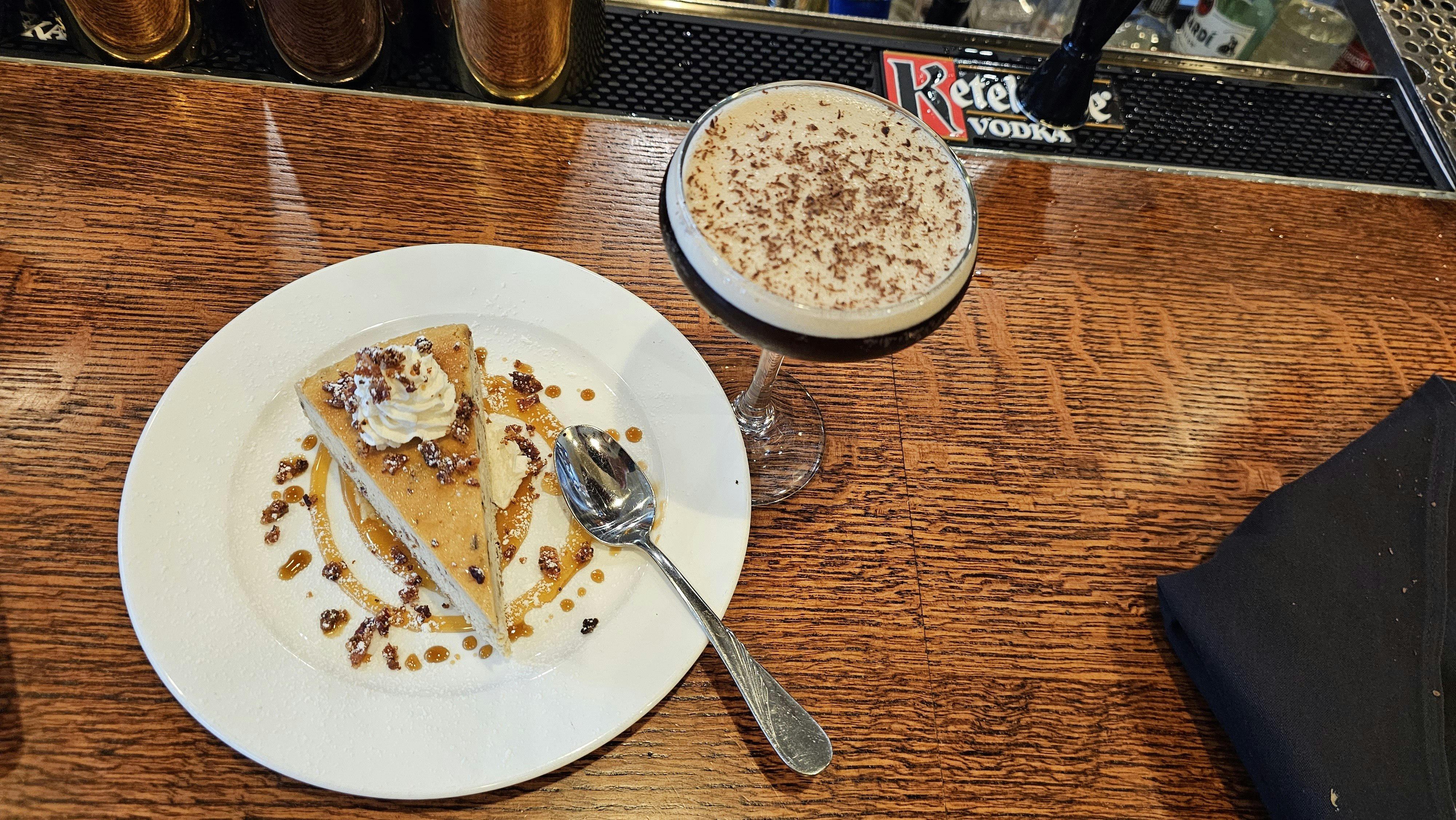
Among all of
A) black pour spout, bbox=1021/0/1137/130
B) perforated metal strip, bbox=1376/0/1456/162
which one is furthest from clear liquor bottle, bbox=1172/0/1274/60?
black pour spout, bbox=1021/0/1137/130

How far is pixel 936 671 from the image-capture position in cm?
103

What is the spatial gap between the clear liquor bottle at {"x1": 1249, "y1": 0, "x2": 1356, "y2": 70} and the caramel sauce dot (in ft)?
7.07

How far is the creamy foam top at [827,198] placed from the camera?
2.96 feet

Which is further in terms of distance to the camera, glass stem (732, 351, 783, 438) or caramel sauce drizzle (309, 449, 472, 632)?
glass stem (732, 351, 783, 438)

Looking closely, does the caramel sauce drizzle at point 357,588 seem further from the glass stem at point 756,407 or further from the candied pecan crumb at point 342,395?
the glass stem at point 756,407

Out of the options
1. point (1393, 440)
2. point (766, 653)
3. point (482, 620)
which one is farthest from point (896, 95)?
point (482, 620)

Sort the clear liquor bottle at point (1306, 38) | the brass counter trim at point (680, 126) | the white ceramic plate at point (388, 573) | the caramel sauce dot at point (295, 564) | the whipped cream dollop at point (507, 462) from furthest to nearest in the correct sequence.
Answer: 1. the clear liquor bottle at point (1306, 38)
2. the brass counter trim at point (680, 126)
3. the whipped cream dollop at point (507, 462)
4. the caramel sauce dot at point (295, 564)
5. the white ceramic plate at point (388, 573)

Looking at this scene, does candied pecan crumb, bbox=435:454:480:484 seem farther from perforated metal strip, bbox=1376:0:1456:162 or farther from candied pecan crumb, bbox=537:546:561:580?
perforated metal strip, bbox=1376:0:1456:162

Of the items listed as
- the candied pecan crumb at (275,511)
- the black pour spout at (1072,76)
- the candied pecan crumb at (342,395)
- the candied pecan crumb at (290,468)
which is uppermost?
the black pour spout at (1072,76)

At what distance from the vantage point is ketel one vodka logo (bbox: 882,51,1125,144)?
5.12 ft

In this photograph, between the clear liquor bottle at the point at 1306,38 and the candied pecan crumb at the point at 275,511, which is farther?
the clear liquor bottle at the point at 1306,38

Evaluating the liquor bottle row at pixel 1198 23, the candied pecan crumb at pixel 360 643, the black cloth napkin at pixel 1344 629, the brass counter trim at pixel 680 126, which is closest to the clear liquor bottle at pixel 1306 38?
the liquor bottle row at pixel 1198 23

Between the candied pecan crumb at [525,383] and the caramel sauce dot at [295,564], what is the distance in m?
0.33

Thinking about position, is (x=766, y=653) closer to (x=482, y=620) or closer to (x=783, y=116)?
(x=482, y=620)
